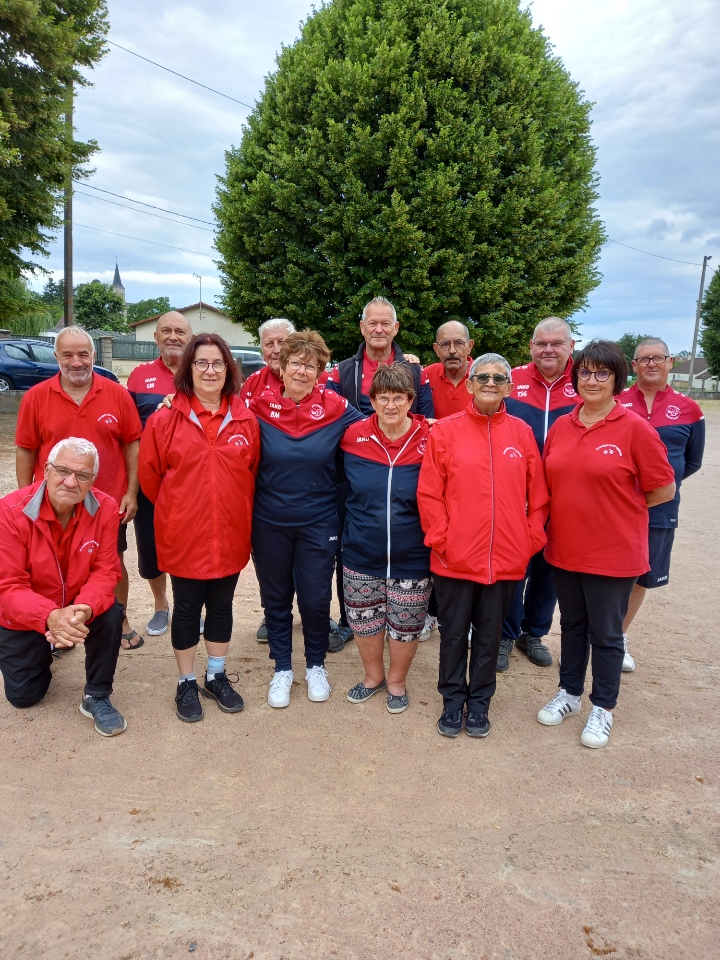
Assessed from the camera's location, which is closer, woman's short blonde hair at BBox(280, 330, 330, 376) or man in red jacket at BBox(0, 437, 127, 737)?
man in red jacket at BBox(0, 437, 127, 737)

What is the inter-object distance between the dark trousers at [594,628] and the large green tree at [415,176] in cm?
802

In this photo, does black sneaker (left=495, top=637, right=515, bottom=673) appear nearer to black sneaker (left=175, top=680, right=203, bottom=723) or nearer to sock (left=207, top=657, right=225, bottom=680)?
sock (left=207, top=657, right=225, bottom=680)

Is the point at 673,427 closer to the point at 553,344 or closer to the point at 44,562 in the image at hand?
the point at 553,344

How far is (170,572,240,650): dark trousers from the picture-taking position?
3.50 meters

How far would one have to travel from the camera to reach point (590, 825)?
2.76m

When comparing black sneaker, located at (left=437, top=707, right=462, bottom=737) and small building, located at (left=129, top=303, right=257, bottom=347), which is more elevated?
small building, located at (left=129, top=303, right=257, bottom=347)

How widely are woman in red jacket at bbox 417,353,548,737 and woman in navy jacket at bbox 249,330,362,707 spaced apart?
62 centimetres

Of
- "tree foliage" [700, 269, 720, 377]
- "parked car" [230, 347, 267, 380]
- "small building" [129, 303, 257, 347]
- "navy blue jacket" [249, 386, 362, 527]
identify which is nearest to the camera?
"navy blue jacket" [249, 386, 362, 527]

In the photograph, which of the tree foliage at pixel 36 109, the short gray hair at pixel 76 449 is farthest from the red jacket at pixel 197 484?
the tree foliage at pixel 36 109

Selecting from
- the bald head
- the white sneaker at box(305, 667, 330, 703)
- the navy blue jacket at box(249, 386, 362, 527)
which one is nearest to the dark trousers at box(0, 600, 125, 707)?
the navy blue jacket at box(249, 386, 362, 527)

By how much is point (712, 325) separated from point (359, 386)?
44547mm

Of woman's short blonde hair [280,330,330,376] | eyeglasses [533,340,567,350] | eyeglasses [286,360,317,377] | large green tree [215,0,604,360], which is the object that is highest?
large green tree [215,0,604,360]

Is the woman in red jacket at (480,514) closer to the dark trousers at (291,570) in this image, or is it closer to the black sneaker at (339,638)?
the dark trousers at (291,570)

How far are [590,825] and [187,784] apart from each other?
6.15 ft
